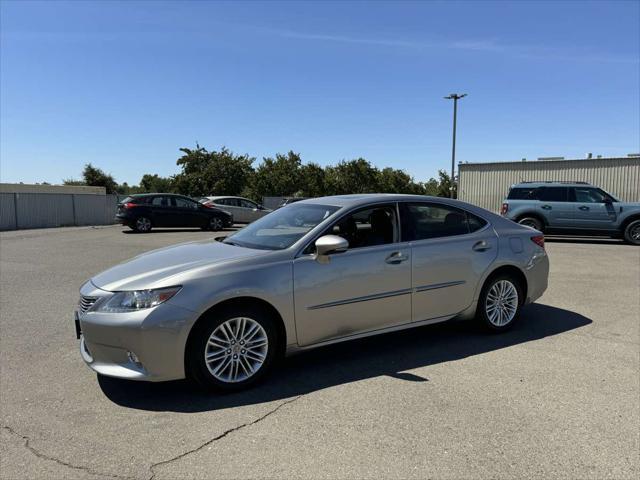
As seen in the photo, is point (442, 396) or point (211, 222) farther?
point (211, 222)

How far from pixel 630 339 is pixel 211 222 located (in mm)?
17591

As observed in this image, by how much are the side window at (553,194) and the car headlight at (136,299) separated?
50.3ft

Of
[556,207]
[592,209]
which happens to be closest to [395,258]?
[556,207]

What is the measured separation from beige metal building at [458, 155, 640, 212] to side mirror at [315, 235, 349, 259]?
91.1 ft

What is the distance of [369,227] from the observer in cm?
477

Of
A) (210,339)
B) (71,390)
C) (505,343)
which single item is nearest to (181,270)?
(210,339)

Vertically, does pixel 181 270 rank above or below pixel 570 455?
above

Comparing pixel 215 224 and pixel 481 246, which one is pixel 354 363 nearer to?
pixel 481 246

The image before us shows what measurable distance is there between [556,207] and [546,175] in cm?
1515

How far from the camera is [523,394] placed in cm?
390

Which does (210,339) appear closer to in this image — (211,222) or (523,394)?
(523,394)

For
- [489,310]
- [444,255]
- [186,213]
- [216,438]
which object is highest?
[186,213]

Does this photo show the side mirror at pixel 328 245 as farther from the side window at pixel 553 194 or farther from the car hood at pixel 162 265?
the side window at pixel 553 194

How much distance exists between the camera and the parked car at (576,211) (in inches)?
622
